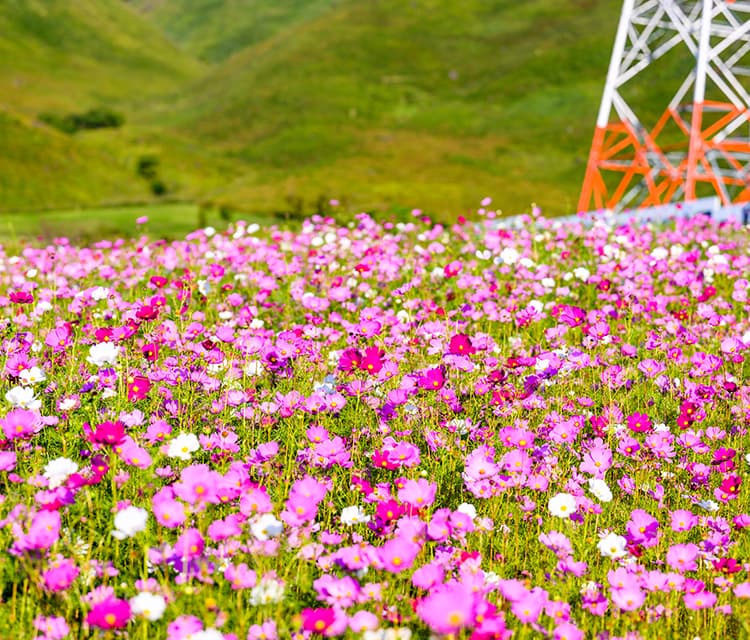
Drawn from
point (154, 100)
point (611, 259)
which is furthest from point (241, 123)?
point (611, 259)

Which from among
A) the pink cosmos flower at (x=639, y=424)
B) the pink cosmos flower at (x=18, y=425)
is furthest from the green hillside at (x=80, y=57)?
the pink cosmos flower at (x=639, y=424)

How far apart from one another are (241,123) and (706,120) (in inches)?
1606

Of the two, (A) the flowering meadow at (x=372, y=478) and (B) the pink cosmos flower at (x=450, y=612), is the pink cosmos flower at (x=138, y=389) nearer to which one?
(A) the flowering meadow at (x=372, y=478)

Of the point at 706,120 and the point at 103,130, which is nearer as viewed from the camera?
the point at 706,120

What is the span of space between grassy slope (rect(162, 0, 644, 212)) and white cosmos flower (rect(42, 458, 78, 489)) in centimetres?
2461

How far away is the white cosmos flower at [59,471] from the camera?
2336 mm

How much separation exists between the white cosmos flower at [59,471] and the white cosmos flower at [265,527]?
63 cm

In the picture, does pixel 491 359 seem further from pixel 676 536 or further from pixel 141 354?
pixel 141 354

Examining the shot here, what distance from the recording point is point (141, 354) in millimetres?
3717

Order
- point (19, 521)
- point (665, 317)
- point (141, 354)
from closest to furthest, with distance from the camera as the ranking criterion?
1. point (19, 521)
2. point (141, 354)
3. point (665, 317)

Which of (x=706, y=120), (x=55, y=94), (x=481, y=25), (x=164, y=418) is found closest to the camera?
(x=164, y=418)

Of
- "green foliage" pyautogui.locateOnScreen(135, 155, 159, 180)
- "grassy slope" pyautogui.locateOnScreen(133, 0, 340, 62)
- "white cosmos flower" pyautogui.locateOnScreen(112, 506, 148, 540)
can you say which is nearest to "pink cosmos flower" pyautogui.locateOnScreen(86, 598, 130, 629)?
"white cosmos flower" pyautogui.locateOnScreen(112, 506, 148, 540)

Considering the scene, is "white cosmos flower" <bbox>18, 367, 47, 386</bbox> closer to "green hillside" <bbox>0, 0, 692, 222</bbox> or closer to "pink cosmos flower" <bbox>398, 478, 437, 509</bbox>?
"pink cosmos flower" <bbox>398, 478, 437, 509</bbox>

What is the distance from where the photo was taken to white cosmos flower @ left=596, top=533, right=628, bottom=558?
247 cm
